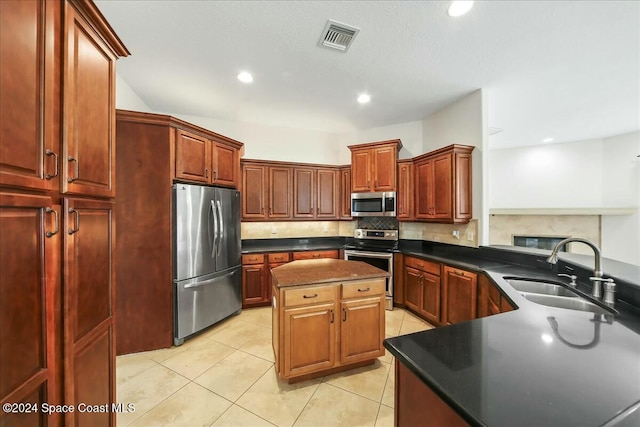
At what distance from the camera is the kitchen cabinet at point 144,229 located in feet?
7.79

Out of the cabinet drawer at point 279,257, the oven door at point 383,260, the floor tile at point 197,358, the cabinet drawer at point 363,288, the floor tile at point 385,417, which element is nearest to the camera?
the floor tile at point 385,417

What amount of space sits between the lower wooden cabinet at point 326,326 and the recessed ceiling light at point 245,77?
238 cm

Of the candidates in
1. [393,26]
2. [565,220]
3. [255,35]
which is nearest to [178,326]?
[255,35]

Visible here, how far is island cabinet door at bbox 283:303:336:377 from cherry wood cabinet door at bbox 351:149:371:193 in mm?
2440

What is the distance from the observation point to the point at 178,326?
101 inches

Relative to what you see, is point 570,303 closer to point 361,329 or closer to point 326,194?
point 361,329

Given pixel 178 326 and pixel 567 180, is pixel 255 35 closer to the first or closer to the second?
pixel 178 326

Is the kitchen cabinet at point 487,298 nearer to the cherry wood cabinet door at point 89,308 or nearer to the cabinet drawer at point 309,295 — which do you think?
the cabinet drawer at point 309,295

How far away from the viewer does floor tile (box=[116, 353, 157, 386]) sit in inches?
82.5

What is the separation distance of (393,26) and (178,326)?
3.56 metres

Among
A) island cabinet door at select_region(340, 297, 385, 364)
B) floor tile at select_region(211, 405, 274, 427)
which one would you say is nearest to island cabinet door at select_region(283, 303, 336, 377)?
island cabinet door at select_region(340, 297, 385, 364)

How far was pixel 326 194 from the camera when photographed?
4281mm

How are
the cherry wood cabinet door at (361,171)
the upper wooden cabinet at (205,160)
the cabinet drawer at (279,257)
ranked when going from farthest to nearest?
the cherry wood cabinet door at (361,171)
the cabinet drawer at (279,257)
the upper wooden cabinet at (205,160)

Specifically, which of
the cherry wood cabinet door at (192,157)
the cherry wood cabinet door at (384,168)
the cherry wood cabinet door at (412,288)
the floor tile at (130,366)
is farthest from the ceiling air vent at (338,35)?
the floor tile at (130,366)
